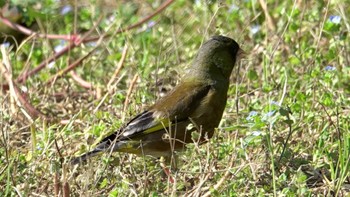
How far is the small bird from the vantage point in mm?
5484

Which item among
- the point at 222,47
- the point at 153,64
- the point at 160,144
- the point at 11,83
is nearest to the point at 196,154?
the point at 160,144

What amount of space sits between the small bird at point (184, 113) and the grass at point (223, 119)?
92mm

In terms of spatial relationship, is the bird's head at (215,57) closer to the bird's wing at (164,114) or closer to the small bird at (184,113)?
the small bird at (184,113)

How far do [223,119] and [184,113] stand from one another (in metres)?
0.50

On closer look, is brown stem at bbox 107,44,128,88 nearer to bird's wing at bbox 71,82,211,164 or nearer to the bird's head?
the bird's head

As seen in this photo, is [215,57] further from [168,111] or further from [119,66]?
[119,66]

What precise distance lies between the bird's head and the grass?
0.37 ft

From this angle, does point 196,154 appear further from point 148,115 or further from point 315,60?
point 315,60

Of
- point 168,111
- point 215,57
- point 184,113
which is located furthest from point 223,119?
point 168,111

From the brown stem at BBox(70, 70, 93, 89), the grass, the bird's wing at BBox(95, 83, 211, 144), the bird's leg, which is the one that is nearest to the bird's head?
the grass

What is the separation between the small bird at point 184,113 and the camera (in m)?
5.48

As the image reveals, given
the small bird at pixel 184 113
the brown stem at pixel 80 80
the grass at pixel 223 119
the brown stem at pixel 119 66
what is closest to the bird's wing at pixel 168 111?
the small bird at pixel 184 113

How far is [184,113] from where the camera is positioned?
18.8ft

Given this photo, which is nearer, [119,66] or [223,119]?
[223,119]
